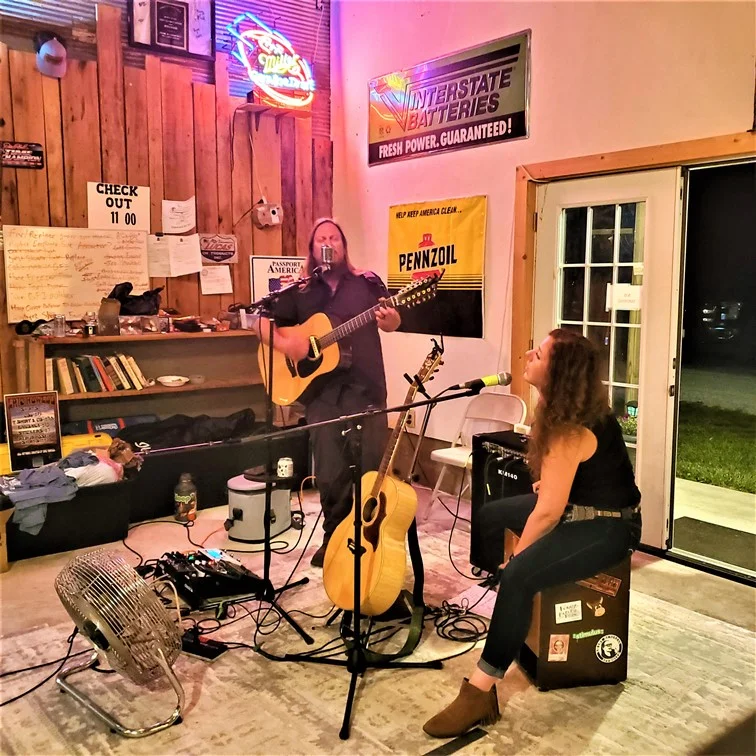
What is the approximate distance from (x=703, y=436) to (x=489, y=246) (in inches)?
140

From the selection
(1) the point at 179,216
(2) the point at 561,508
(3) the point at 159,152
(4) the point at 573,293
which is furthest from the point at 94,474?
(4) the point at 573,293

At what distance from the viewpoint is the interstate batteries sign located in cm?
421

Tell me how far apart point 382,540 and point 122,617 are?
0.92m

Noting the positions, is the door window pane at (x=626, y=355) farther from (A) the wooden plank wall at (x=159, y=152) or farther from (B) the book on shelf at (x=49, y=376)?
(B) the book on shelf at (x=49, y=376)

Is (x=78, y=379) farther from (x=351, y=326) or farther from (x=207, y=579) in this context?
(x=351, y=326)

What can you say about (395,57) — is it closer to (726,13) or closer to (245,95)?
(245,95)

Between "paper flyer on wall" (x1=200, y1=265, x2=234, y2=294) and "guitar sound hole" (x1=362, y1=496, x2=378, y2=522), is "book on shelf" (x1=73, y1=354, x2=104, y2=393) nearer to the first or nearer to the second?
"paper flyer on wall" (x1=200, y1=265, x2=234, y2=294)

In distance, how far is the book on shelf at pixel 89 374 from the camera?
439cm

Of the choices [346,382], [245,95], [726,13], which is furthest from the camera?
[245,95]

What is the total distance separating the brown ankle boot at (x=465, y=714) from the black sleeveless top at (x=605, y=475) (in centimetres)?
68

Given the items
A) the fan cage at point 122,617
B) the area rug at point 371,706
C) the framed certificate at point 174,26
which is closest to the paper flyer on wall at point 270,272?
the framed certificate at point 174,26

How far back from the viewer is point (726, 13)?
3221 mm

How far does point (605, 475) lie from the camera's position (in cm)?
238

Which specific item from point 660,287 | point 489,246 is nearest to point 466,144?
point 489,246
